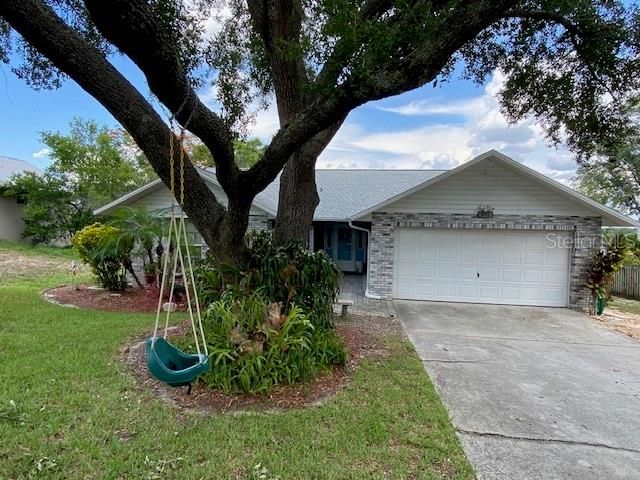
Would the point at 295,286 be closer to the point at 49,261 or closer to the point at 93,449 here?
the point at 93,449

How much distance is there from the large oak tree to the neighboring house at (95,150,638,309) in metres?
2.55

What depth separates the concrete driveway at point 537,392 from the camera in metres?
3.25

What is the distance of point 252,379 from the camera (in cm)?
417

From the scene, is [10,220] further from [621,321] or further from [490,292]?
[621,321]

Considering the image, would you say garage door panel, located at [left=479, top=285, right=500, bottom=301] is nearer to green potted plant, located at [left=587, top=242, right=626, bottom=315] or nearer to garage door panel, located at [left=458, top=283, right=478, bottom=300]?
garage door panel, located at [left=458, top=283, right=478, bottom=300]

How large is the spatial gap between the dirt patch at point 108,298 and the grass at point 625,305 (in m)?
12.0

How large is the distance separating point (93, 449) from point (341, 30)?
4.39 meters

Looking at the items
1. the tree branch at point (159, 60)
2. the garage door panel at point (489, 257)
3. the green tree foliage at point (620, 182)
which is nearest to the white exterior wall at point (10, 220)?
the tree branch at point (159, 60)

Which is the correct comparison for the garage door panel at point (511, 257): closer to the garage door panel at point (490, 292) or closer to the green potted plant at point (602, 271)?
the garage door panel at point (490, 292)

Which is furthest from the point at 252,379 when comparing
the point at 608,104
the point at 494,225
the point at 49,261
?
the point at 49,261

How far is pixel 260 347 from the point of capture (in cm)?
438

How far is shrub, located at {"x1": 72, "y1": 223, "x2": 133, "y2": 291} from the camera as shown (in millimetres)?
9164

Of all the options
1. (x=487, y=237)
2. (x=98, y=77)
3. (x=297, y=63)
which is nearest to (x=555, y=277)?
(x=487, y=237)

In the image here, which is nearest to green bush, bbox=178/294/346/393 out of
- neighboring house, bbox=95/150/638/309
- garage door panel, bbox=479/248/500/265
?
neighboring house, bbox=95/150/638/309
